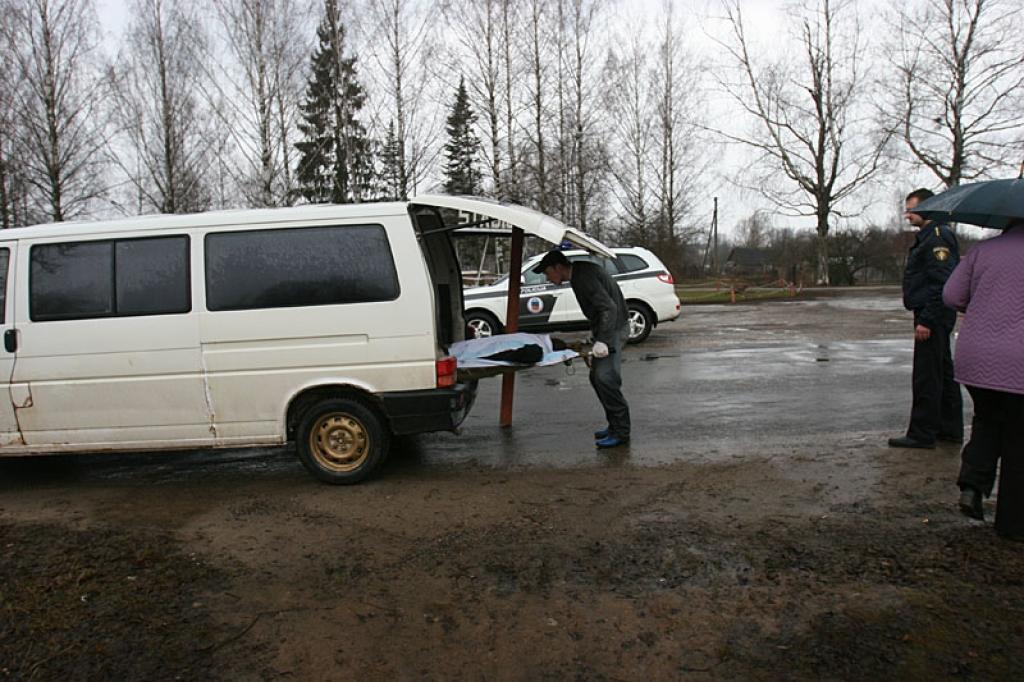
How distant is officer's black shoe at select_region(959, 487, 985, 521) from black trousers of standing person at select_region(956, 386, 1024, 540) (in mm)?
32

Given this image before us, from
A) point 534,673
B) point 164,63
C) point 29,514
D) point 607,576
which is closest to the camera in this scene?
point 534,673

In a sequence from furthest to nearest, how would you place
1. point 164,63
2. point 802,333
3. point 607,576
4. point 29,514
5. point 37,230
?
point 164,63, point 802,333, point 37,230, point 29,514, point 607,576

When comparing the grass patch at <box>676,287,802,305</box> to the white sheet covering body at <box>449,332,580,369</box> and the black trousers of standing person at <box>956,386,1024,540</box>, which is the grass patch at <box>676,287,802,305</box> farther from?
the black trousers of standing person at <box>956,386,1024,540</box>

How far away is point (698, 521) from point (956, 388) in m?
2.94

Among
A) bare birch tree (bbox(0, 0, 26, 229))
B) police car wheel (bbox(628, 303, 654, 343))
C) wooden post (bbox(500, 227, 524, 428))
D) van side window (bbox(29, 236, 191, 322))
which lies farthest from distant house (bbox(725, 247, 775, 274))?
van side window (bbox(29, 236, 191, 322))

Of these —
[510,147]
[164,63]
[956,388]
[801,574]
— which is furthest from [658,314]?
[164,63]

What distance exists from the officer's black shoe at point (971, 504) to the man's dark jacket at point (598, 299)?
9.24 feet

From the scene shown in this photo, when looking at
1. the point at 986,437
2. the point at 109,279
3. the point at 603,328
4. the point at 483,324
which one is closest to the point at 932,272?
the point at 986,437

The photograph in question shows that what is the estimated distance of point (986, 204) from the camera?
13.2 feet

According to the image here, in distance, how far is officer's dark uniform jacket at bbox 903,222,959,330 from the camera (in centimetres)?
564

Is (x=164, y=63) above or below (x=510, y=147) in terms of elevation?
above

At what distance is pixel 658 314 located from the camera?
13781mm

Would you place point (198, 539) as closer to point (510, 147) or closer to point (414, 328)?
point (414, 328)

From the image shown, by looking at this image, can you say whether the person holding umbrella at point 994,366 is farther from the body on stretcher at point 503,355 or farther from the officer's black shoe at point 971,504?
the body on stretcher at point 503,355
